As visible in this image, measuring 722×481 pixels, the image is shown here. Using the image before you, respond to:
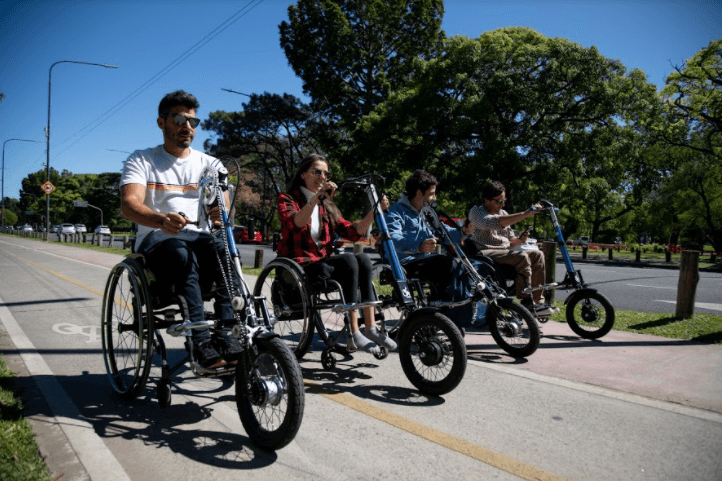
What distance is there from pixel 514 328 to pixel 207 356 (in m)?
2.81

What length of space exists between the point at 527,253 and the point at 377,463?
3.82 metres

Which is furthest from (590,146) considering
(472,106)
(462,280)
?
(462,280)

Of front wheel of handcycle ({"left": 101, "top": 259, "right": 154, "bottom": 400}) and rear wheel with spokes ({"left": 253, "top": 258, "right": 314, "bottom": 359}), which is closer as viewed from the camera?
front wheel of handcycle ({"left": 101, "top": 259, "right": 154, "bottom": 400})

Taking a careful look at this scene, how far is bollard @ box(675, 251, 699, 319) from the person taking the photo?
21.1 ft

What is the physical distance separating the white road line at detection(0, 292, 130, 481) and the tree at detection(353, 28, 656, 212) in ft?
61.7

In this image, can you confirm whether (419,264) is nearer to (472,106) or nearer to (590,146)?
(472,106)

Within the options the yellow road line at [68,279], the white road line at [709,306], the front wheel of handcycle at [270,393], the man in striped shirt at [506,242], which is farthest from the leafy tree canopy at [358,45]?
the front wheel of handcycle at [270,393]

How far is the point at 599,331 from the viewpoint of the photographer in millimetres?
5523

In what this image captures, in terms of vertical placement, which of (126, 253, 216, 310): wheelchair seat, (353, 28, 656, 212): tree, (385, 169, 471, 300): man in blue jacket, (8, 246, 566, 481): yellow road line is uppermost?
(353, 28, 656, 212): tree

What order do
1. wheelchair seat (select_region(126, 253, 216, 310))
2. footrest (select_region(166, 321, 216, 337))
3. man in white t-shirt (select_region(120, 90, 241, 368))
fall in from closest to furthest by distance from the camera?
footrest (select_region(166, 321, 216, 337)), man in white t-shirt (select_region(120, 90, 241, 368)), wheelchair seat (select_region(126, 253, 216, 310))

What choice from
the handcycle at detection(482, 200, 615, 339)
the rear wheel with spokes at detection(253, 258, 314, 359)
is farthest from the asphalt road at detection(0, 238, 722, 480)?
the handcycle at detection(482, 200, 615, 339)

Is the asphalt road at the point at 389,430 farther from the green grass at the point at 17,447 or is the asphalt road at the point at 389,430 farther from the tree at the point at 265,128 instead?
the tree at the point at 265,128

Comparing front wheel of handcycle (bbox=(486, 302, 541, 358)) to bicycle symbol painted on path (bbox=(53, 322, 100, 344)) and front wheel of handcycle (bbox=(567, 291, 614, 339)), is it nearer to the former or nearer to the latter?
front wheel of handcycle (bbox=(567, 291, 614, 339))

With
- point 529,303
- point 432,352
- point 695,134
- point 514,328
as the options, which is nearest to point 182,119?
point 432,352
